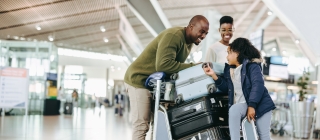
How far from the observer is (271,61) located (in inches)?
653

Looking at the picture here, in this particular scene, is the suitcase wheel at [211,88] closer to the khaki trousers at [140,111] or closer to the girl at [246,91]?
the girl at [246,91]

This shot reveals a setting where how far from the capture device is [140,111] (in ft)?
12.8

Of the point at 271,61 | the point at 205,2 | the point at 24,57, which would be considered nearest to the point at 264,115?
the point at 271,61

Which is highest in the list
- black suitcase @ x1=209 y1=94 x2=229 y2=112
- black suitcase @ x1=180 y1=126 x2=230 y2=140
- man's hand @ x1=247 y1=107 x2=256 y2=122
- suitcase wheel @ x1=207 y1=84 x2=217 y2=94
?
suitcase wheel @ x1=207 y1=84 x2=217 y2=94

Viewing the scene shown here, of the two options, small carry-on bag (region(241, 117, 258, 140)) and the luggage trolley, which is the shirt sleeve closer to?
the luggage trolley

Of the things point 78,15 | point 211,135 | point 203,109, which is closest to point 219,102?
point 203,109

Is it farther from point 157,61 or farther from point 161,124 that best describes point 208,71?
point 161,124

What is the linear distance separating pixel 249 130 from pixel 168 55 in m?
0.99

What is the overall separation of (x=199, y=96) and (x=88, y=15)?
21971 millimetres

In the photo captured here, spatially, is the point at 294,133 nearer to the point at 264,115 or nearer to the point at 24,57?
the point at 264,115

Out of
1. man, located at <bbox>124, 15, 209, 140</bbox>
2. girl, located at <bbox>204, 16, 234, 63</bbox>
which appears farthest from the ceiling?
man, located at <bbox>124, 15, 209, 140</bbox>

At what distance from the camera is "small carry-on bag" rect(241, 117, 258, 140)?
11.0 ft

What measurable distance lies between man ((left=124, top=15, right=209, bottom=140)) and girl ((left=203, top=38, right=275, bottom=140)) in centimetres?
36

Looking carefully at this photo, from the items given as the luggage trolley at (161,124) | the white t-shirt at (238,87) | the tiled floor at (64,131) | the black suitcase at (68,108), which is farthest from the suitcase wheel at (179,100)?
the black suitcase at (68,108)
